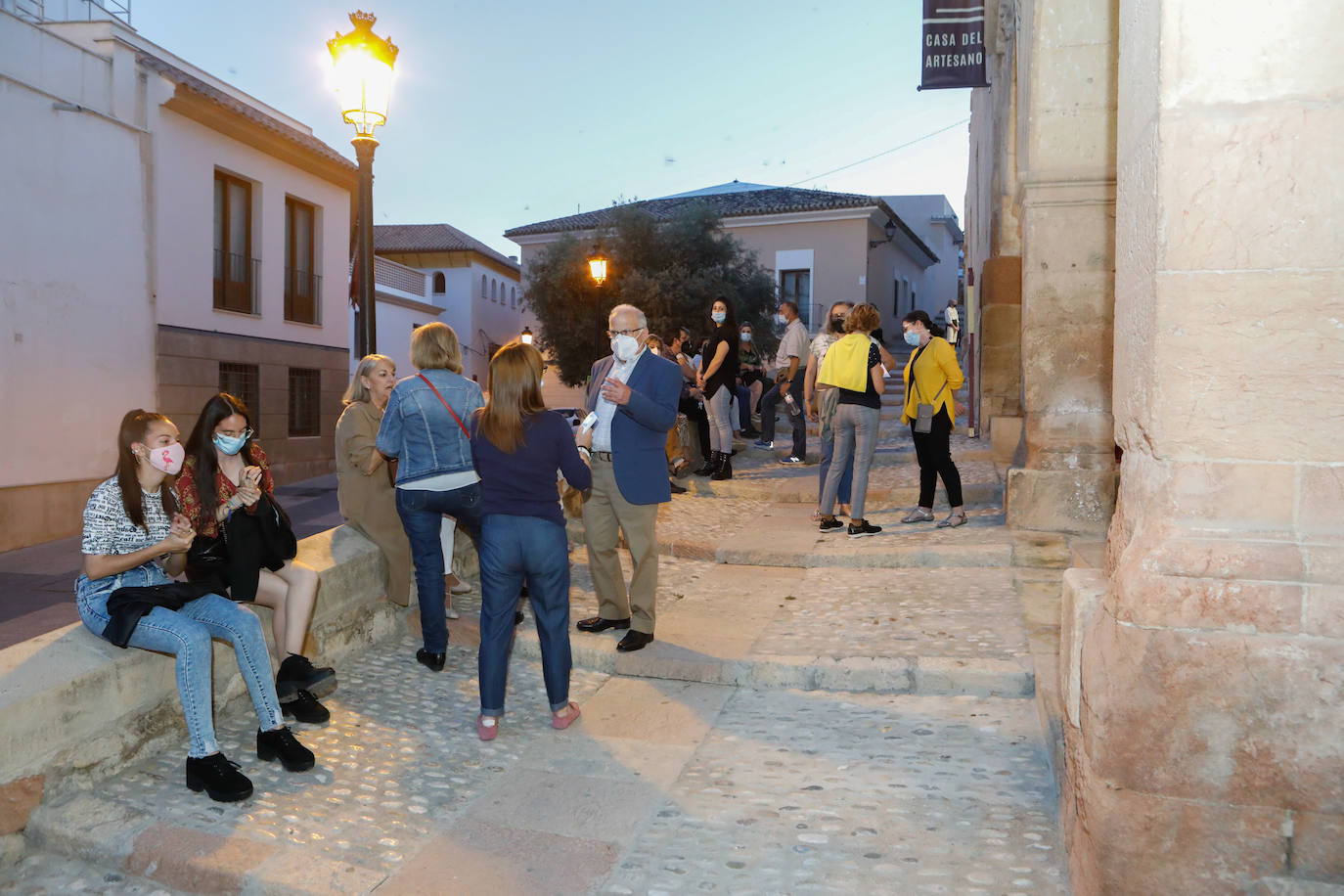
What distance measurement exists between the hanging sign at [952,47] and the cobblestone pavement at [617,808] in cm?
765

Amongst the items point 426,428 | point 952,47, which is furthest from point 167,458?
point 952,47

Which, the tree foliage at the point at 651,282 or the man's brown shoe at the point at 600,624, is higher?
the tree foliage at the point at 651,282

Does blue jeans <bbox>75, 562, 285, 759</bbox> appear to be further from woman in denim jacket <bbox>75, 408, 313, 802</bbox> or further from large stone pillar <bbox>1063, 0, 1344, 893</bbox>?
large stone pillar <bbox>1063, 0, 1344, 893</bbox>

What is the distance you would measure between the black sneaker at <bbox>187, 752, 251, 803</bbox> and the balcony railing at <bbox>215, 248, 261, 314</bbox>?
1367 cm

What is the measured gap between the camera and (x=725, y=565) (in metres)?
7.12

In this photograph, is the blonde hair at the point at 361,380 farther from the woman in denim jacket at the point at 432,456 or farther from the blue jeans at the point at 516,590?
the blue jeans at the point at 516,590

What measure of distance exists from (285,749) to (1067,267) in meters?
5.46

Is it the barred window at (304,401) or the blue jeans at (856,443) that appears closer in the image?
the blue jeans at (856,443)

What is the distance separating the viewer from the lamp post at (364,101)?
659 centimetres

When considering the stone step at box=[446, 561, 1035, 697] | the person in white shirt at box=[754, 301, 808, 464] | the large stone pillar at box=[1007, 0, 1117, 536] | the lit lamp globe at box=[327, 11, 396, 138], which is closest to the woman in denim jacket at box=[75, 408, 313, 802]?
the stone step at box=[446, 561, 1035, 697]

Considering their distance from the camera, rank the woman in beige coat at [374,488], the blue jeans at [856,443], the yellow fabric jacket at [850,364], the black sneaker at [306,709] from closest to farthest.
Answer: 1. the black sneaker at [306,709]
2. the woman in beige coat at [374,488]
3. the yellow fabric jacket at [850,364]
4. the blue jeans at [856,443]

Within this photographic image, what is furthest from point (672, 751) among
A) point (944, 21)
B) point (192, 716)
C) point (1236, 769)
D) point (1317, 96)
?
point (944, 21)

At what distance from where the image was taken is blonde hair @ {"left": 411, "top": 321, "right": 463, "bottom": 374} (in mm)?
4840

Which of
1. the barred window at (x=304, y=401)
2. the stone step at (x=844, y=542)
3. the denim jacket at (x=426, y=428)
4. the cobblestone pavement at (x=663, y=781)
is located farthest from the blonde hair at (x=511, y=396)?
the barred window at (x=304, y=401)
